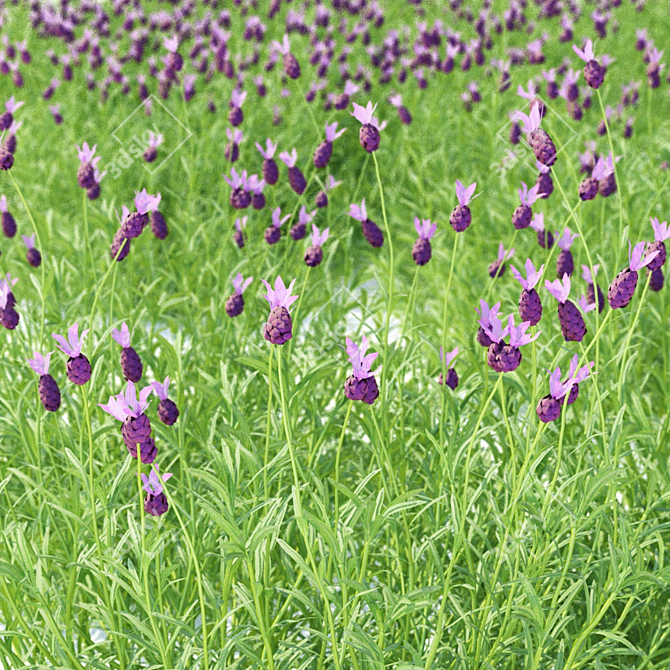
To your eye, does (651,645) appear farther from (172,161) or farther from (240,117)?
(172,161)

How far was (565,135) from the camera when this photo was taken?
493 centimetres

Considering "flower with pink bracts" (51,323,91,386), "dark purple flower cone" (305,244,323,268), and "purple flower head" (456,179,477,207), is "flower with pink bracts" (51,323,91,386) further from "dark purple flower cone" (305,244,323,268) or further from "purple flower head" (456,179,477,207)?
"purple flower head" (456,179,477,207)

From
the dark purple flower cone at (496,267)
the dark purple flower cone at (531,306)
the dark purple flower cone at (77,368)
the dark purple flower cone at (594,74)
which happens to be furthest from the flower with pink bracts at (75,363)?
the dark purple flower cone at (594,74)

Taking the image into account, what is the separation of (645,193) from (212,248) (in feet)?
6.74

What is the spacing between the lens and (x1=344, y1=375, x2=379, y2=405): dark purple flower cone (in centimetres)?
138

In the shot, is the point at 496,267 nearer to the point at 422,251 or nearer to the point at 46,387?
the point at 422,251

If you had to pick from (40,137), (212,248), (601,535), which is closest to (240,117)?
(212,248)

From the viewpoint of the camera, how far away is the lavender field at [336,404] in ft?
4.91

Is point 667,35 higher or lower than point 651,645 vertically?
higher

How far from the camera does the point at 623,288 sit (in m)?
1.40

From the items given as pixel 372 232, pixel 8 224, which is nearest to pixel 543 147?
pixel 372 232

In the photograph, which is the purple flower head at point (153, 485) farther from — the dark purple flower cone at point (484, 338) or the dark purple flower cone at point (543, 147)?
the dark purple flower cone at point (543, 147)

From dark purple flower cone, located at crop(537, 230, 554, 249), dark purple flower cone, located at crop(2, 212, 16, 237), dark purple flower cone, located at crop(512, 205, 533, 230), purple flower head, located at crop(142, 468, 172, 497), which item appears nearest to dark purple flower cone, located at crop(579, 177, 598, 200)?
dark purple flower cone, located at crop(512, 205, 533, 230)

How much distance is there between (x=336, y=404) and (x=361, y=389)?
71 centimetres
